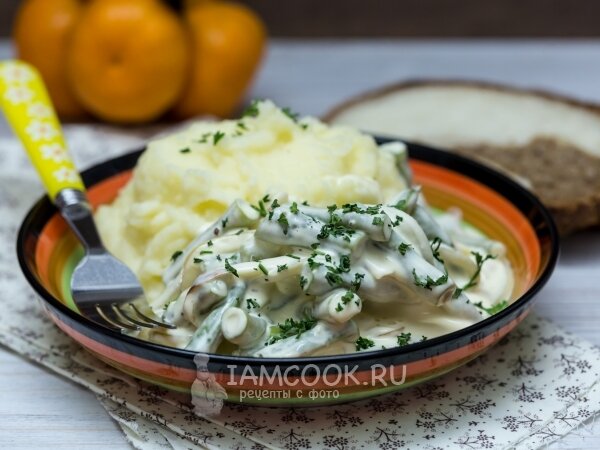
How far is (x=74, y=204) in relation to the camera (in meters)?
3.13

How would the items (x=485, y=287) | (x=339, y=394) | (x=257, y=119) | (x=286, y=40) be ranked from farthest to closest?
(x=286, y=40) < (x=257, y=119) < (x=485, y=287) < (x=339, y=394)

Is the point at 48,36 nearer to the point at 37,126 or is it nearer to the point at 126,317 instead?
the point at 37,126

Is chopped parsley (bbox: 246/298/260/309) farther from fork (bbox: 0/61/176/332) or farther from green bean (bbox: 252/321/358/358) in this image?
fork (bbox: 0/61/176/332)

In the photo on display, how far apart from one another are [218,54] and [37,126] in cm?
168

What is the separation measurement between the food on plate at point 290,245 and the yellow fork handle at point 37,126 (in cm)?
20

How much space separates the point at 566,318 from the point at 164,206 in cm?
149

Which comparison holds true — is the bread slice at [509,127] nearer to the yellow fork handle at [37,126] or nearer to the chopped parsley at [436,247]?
the chopped parsley at [436,247]

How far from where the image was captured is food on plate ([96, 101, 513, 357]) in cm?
244

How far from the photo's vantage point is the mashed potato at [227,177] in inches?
115

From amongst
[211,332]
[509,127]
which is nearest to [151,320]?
[211,332]

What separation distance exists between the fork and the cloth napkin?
180 millimetres

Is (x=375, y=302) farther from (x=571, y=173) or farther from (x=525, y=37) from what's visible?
(x=525, y=37)

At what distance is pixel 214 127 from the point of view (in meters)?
3.21

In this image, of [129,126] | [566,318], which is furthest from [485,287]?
[129,126]
